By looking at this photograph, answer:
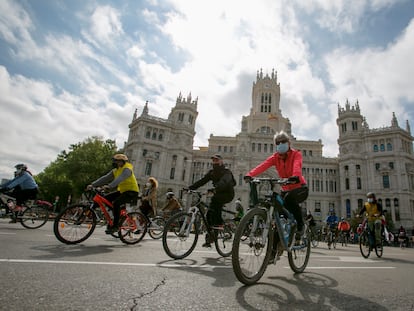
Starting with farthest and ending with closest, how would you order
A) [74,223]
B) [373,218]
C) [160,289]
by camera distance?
[373,218]
[74,223]
[160,289]

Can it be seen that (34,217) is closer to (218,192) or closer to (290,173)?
(218,192)

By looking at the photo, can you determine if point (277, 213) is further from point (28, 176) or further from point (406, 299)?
point (28, 176)

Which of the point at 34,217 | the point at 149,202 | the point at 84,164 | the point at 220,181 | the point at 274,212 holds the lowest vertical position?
the point at 34,217

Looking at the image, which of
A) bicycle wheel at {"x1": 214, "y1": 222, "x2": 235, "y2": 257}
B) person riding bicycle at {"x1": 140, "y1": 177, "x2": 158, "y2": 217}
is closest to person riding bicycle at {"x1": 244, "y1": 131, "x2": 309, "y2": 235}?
bicycle wheel at {"x1": 214, "y1": 222, "x2": 235, "y2": 257}

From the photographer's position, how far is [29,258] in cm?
306

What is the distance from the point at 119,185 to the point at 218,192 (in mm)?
2339

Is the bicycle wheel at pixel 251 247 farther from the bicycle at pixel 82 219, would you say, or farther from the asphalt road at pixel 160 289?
the bicycle at pixel 82 219

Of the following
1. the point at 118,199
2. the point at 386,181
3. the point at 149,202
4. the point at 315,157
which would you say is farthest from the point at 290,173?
the point at 315,157

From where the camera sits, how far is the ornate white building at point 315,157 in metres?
48.9

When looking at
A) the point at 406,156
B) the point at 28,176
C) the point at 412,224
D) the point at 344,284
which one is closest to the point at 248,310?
the point at 344,284

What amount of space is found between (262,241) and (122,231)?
3813 mm

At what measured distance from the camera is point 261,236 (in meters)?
3.21

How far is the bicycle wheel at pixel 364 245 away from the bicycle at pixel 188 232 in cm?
493

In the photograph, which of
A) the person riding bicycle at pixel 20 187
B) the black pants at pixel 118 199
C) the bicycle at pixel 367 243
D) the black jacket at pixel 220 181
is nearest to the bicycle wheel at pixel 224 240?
the black jacket at pixel 220 181
